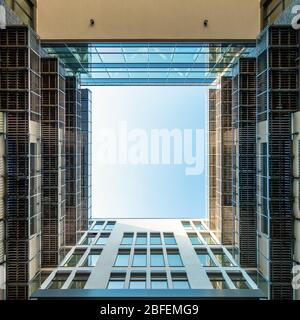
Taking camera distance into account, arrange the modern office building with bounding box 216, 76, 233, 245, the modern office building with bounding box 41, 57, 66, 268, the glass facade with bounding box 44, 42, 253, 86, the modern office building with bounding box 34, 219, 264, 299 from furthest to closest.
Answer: the modern office building with bounding box 216, 76, 233, 245
the modern office building with bounding box 41, 57, 66, 268
the glass facade with bounding box 44, 42, 253, 86
the modern office building with bounding box 34, 219, 264, 299

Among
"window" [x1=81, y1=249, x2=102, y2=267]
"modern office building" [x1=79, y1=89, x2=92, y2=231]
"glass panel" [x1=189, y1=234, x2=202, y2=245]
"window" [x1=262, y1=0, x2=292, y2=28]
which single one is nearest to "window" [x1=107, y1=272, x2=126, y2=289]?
"window" [x1=81, y1=249, x2=102, y2=267]

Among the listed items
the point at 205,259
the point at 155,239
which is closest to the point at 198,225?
the point at 155,239

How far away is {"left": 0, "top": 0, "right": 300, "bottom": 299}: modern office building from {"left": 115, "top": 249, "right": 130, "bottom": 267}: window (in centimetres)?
14

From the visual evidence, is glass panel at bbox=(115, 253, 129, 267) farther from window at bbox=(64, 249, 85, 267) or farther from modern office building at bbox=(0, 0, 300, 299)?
window at bbox=(64, 249, 85, 267)

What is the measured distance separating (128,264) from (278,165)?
11.4 m

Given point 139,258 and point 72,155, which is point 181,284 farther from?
point 72,155

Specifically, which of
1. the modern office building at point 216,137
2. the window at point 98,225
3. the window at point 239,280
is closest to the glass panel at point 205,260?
the modern office building at point 216,137

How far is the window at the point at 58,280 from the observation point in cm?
1922

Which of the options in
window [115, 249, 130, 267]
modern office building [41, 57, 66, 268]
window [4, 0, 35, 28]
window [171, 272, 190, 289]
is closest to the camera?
window [4, 0, 35, 28]

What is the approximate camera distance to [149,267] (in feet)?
70.3

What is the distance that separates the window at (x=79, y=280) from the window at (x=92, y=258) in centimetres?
133

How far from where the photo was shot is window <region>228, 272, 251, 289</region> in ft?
62.0

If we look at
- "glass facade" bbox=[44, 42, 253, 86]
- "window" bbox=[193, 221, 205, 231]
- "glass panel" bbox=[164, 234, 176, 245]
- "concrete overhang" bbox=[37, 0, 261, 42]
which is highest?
"concrete overhang" bbox=[37, 0, 261, 42]
